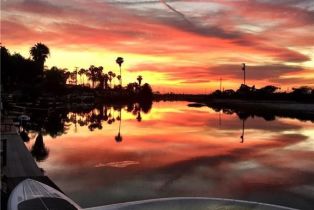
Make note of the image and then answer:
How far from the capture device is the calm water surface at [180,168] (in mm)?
15992

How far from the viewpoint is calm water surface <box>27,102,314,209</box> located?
16.0 metres

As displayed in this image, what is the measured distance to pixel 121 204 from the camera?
27.3 ft

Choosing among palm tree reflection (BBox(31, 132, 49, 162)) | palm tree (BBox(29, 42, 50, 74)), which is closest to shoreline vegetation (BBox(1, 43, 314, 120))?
palm tree (BBox(29, 42, 50, 74))

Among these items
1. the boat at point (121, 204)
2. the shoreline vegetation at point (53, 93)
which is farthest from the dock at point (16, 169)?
the shoreline vegetation at point (53, 93)

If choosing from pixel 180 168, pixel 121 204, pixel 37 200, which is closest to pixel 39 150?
pixel 180 168

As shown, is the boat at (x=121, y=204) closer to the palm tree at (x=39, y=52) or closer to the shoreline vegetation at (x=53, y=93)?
the shoreline vegetation at (x=53, y=93)

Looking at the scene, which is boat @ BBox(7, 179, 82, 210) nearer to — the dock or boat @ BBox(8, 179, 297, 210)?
boat @ BBox(8, 179, 297, 210)

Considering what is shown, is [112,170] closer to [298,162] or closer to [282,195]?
[282,195]

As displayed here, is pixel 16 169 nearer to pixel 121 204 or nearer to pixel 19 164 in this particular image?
pixel 19 164

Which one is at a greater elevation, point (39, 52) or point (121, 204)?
point (39, 52)

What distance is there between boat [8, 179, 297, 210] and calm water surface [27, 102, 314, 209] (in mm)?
3358

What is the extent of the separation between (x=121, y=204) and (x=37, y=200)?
264cm

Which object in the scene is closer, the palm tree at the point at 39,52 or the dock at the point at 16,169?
the dock at the point at 16,169

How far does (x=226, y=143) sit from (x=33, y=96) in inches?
2747
